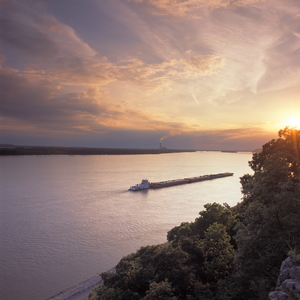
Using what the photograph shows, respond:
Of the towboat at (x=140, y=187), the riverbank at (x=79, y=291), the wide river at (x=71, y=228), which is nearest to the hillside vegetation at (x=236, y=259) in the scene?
the riverbank at (x=79, y=291)

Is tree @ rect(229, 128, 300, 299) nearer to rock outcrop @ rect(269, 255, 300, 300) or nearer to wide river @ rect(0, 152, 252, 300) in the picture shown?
rock outcrop @ rect(269, 255, 300, 300)

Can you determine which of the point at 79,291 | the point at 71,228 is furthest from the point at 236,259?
the point at 71,228

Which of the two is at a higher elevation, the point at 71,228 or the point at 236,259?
the point at 236,259

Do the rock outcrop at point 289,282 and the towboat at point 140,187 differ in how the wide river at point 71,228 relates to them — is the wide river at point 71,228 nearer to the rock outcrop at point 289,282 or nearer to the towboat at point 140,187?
the towboat at point 140,187

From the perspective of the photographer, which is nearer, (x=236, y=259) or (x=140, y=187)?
(x=236, y=259)

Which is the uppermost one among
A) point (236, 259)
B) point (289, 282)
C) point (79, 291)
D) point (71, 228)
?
point (289, 282)

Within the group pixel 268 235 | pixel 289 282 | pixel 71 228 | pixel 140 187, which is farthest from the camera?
pixel 140 187

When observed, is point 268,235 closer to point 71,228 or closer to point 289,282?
point 289,282

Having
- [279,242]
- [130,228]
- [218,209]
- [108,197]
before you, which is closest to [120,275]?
[279,242]
